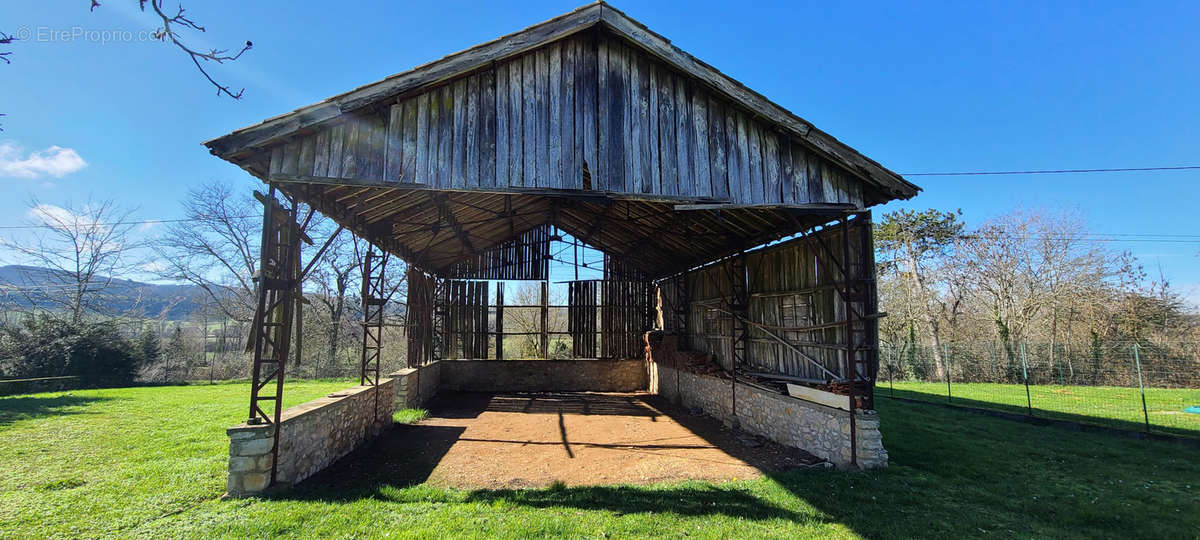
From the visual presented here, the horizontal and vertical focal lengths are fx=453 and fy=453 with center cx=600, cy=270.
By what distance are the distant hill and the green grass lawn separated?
13.3 meters

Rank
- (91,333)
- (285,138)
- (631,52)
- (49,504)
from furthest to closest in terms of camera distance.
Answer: (91,333) < (631,52) < (285,138) < (49,504)

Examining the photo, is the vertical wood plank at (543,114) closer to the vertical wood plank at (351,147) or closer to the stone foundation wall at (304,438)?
the vertical wood plank at (351,147)

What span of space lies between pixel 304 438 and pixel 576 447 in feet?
13.7

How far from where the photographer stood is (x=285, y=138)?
213 inches

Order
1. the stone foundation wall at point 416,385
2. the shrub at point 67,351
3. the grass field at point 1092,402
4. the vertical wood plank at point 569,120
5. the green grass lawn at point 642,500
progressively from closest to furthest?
the green grass lawn at point 642,500, the vertical wood plank at point 569,120, the grass field at point 1092,402, the stone foundation wall at point 416,385, the shrub at point 67,351

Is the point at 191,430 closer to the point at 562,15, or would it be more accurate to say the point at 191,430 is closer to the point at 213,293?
the point at 562,15

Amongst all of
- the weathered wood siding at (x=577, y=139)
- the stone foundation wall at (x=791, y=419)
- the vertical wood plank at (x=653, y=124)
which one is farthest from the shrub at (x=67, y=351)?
the vertical wood plank at (x=653, y=124)

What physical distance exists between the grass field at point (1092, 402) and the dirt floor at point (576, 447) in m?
7.23

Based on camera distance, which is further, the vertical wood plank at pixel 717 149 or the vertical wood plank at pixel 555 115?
the vertical wood plank at pixel 717 149

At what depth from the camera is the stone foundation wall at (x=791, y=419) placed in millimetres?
6109

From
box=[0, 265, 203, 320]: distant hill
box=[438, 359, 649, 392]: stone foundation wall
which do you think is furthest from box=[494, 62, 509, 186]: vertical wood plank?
box=[0, 265, 203, 320]: distant hill

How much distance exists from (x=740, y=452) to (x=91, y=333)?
22905 millimetres

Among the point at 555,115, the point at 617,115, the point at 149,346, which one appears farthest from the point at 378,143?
the point at 149,346

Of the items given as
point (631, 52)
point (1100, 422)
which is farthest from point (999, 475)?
point (631, 52)
